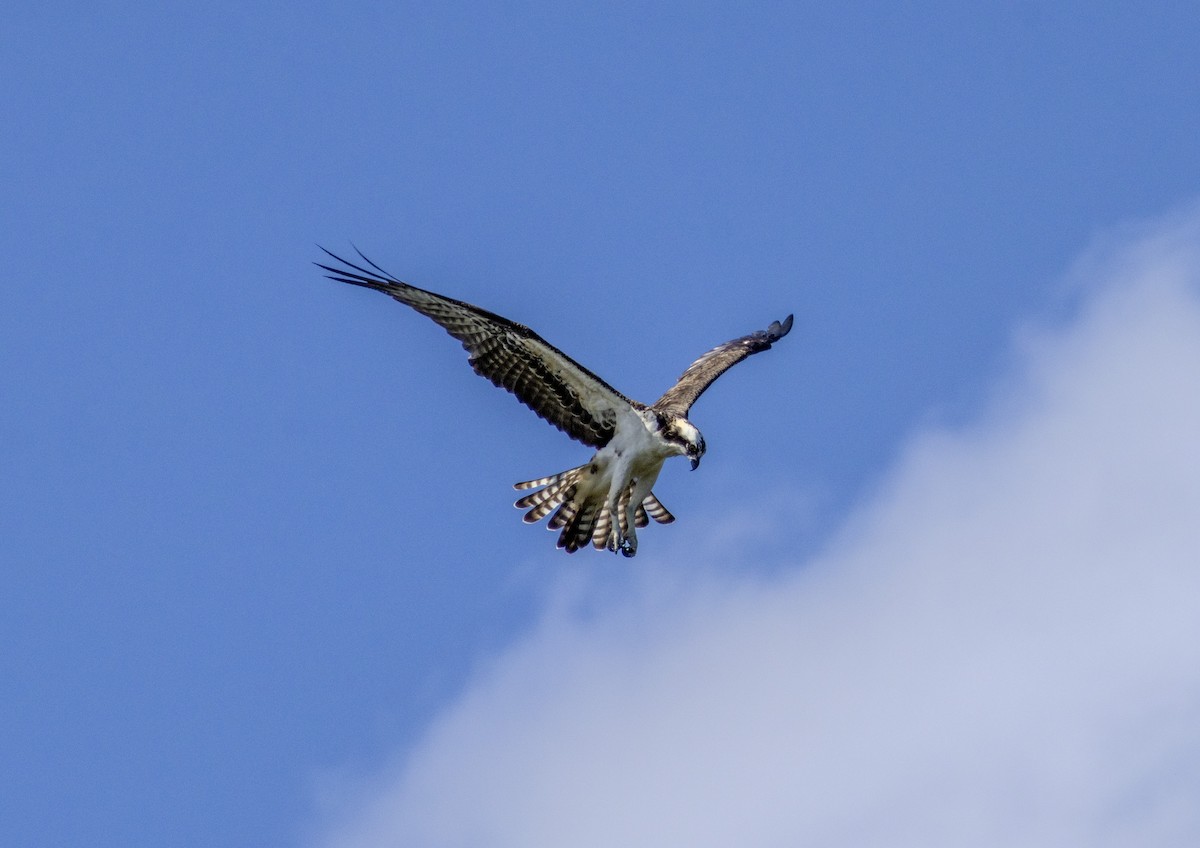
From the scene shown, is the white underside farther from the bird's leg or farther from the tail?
the tail

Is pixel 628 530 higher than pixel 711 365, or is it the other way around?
pixel 711 365

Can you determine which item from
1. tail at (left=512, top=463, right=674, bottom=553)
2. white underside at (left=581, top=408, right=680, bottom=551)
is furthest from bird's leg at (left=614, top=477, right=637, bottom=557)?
tail at (left=512, top=463, right=674, bottom=553)

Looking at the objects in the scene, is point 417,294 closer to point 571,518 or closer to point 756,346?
point 571,518

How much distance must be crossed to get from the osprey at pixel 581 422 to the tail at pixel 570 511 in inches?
0.4

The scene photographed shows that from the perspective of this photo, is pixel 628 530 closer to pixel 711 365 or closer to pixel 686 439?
pixel 686 439

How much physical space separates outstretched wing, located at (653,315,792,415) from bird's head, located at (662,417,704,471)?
1.76 feet

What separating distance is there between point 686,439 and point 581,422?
3.68 feet

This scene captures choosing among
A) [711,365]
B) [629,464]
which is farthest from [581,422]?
[711,365]

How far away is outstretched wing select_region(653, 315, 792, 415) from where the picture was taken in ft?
76.7

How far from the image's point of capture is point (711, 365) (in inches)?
985

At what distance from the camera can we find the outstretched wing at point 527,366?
2083 cm

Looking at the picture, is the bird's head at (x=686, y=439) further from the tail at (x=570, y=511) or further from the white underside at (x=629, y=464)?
the tail at (x=570, y=511)

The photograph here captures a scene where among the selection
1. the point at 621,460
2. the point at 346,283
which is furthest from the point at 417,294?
the point at 621,460

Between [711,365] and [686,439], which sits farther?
[711,365]
